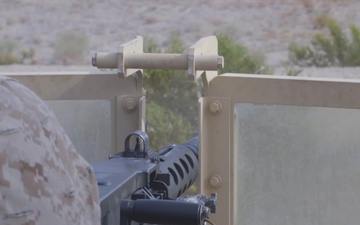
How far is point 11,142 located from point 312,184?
190 centimetres

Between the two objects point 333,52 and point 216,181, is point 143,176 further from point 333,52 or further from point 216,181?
point 333,52

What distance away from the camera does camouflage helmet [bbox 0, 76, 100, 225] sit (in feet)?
4.11

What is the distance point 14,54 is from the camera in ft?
53.6

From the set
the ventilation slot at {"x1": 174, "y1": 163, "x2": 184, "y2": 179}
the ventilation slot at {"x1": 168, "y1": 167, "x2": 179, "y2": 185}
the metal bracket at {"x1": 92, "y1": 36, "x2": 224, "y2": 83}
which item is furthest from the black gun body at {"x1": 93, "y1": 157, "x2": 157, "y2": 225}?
the metal bracket at {"x1": 92, "y1": 36, "x2": 224, "y2": 83}

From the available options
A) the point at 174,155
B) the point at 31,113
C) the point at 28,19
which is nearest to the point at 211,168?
the point at 174,155

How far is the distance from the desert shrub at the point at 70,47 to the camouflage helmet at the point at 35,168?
15394 mm

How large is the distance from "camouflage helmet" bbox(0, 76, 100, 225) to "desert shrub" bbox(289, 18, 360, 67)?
38.2ft

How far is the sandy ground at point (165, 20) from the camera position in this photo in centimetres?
1805

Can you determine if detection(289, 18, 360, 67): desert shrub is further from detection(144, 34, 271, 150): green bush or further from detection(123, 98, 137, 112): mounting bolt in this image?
detection(123, 98, 137, 112): mounting bolt

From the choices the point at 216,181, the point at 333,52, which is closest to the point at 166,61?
the point at 216,181

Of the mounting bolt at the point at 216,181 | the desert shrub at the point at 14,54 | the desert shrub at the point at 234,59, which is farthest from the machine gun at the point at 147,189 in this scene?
the desert shrub at the point at 14,54

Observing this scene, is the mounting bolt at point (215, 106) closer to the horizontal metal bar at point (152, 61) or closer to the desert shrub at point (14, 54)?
the horizontal metal bar at point (152, 61)

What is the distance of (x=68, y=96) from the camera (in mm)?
3285

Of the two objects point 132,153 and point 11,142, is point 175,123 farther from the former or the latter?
point 11,142
